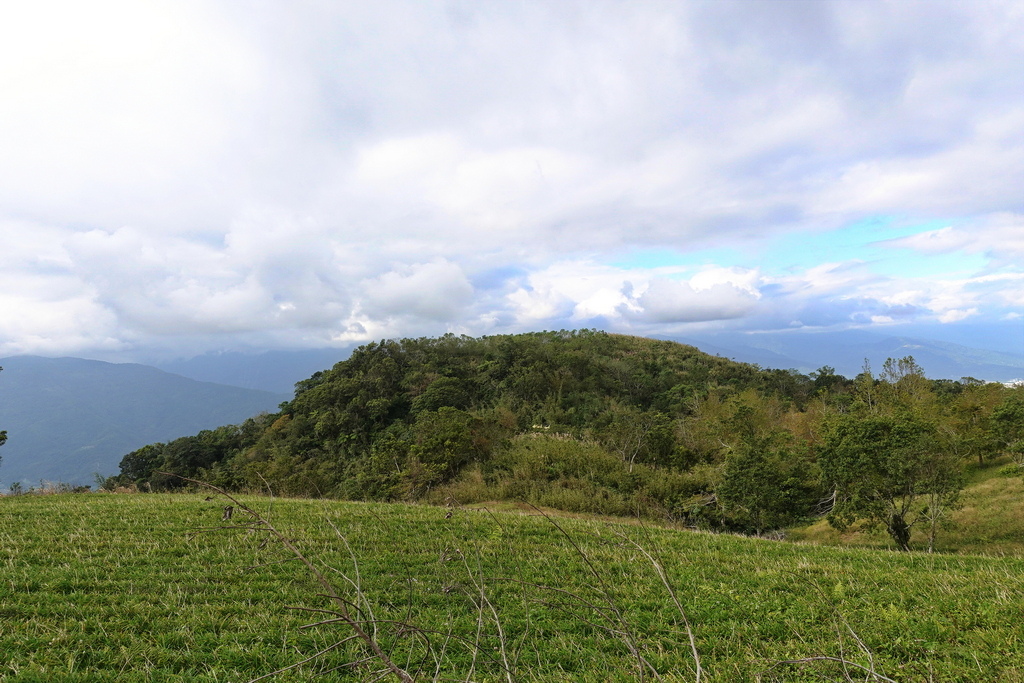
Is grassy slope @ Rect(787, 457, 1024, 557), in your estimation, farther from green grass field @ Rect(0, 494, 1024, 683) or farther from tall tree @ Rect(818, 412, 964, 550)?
green grass field @ Rect(0, 494, 1024, 683)

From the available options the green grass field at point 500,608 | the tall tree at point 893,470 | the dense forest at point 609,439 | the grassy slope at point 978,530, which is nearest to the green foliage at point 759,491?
the dense forest at point 609,439

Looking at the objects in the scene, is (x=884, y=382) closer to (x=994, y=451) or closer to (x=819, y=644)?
(x=994, y=451)

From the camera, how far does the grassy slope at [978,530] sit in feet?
46.9

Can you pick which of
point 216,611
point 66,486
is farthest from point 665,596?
point 66,486

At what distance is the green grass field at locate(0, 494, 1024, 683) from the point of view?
13.7 ft

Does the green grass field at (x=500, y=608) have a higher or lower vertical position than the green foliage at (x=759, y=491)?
higher

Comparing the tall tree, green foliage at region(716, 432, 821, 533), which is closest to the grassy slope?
the tall tree

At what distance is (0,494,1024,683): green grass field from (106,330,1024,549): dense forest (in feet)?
5.64

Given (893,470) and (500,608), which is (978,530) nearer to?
(893,470)

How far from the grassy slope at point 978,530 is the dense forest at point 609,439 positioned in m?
0.83

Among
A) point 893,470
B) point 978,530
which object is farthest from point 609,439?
point 978,530

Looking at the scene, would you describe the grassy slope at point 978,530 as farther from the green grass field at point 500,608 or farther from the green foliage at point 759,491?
the green grass field at point 500,608

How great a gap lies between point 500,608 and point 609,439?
64.2ft

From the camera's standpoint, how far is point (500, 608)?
560 cm
